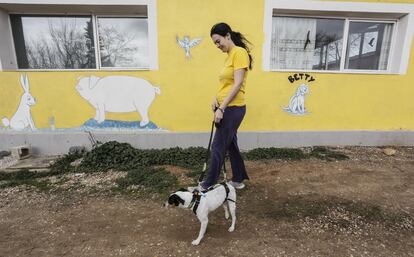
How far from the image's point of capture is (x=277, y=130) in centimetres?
537

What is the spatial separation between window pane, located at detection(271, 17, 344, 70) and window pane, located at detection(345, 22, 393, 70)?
279 mm

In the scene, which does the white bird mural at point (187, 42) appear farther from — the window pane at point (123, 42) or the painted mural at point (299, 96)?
the painted mural at point (299, 96)

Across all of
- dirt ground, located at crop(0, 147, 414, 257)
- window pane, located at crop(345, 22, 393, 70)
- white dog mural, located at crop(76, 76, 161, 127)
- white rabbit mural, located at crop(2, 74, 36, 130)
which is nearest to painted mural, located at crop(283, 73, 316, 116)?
window pane, located at crop(345, 22, 393, 70)

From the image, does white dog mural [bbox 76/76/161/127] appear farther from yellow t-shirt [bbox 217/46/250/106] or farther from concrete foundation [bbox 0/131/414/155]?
yellow t-shirt [bbox 217/46/250/106]

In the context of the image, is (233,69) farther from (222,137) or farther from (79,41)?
(79,41)

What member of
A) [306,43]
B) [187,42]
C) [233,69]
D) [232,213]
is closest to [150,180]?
[232,213]

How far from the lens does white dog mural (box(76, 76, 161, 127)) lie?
4.96 metres

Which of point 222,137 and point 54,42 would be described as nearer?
point 222,137

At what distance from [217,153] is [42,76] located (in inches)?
159

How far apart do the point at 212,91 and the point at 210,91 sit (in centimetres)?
4

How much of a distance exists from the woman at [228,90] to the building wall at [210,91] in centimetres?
228

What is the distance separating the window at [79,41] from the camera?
17.0 feet

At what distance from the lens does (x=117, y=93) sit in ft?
16.5

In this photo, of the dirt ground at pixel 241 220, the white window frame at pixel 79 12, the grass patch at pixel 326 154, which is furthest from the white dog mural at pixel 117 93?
the grass patch at pixel 326 154
